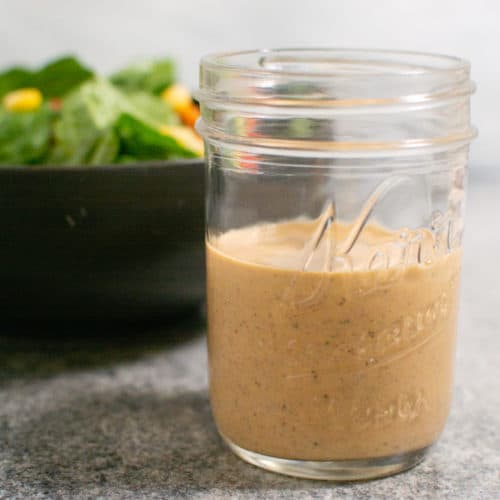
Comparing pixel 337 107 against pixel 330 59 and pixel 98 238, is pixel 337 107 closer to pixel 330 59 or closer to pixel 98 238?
pixel 330 59

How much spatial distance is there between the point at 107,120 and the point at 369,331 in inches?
19.3

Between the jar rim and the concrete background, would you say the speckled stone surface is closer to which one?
the jar rim

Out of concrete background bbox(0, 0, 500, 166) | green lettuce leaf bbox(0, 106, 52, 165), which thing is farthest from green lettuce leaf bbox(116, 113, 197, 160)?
concrete background bbox(0, 0, 500, 166)

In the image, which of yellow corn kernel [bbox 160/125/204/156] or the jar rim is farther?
yellow corn kernel [bbox 160/125/204/156]

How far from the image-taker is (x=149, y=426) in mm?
847

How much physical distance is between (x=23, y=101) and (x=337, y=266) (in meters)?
0.63

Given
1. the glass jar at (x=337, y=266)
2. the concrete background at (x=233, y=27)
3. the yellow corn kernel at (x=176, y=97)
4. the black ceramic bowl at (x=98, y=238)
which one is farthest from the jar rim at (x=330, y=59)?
the concrete background at (x=233, y=27)

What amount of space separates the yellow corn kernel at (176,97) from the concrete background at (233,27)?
564mm

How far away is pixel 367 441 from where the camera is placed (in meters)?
0.72

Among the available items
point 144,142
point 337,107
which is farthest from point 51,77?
point 337,107

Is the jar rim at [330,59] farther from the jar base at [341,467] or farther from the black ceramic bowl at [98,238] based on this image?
the jar base at [341,467]

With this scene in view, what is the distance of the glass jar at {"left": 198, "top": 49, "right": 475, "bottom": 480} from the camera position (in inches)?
27.0

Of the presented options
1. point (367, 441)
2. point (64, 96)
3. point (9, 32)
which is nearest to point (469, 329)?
point (367, 441)

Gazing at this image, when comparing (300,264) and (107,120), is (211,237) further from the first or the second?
(107,120)
